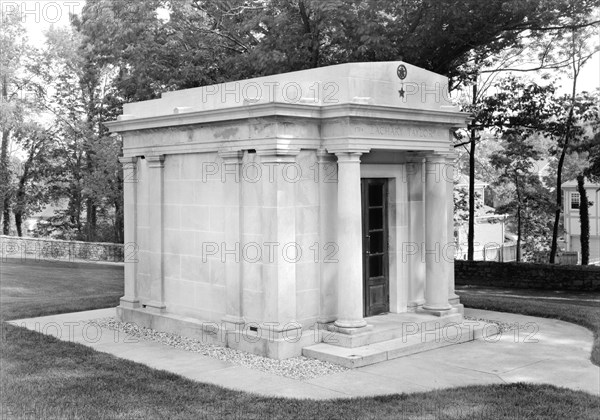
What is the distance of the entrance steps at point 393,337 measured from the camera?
10945mm

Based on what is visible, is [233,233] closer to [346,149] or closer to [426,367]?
[346,149]

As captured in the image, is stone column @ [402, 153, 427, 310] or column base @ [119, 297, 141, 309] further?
column base @ [119, 297, 141, 309]

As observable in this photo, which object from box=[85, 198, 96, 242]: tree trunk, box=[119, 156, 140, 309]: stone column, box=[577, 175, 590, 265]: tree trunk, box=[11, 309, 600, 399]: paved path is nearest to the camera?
box=[11, 309, 600, 399]: paved path

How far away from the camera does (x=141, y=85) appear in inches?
973

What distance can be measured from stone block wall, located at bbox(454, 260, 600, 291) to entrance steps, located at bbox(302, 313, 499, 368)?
13.5m

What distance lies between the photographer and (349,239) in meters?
11.4

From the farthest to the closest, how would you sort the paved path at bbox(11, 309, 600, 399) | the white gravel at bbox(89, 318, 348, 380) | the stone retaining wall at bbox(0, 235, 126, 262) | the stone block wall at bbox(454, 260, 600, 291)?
the stone retaining wall at bbox(0, 235, 126, 262) → the stone block wall at bbox(454, 260, 600, 291) → the white gravel at bbox(89, 318, 348, 380) → the paved path at bbox(11, 309, 600, 399)

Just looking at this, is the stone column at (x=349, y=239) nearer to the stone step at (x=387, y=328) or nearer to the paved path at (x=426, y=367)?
the stone step at (x=387, y=328)

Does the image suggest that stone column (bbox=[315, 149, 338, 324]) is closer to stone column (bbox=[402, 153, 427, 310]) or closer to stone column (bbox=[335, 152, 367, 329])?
stone column (bbox=[335, 152, 367, 329])

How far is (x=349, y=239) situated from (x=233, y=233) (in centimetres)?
207

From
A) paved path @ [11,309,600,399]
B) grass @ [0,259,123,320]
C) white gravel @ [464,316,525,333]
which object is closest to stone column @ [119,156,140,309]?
paved path @ [11,309,600,399]

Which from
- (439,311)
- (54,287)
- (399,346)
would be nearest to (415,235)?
(439,311)

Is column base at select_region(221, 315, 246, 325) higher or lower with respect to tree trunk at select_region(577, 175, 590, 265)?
lower

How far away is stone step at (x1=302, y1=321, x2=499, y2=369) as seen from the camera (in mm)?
10789
